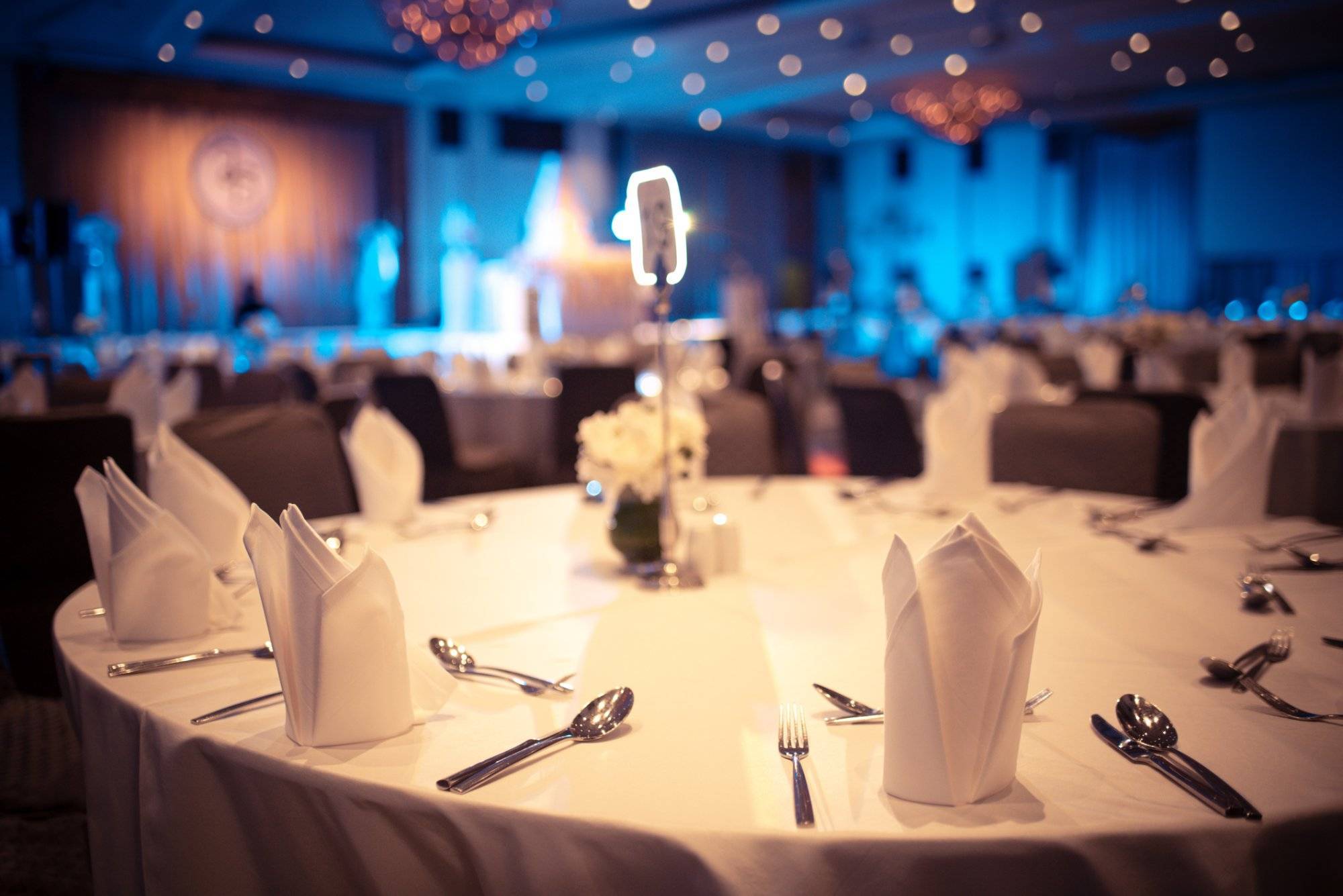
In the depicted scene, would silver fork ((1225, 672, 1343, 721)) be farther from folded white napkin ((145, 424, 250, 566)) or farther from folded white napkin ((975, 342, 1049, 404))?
folded white napkin ((975, 342, 1049, 404))

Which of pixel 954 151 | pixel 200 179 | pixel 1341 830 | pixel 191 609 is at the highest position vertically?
pixel 954 151

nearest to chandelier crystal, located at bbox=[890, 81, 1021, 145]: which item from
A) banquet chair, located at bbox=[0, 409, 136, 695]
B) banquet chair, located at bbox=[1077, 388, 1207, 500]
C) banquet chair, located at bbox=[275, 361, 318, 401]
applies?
banquet chair, located at bbox=[275, 361, 318, 401]

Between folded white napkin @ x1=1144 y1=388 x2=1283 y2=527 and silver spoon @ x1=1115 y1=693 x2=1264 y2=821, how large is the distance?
41.5 inches

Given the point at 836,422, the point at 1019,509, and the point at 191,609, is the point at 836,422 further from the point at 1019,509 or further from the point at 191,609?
the point at 191,609

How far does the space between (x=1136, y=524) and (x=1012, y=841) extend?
141cm

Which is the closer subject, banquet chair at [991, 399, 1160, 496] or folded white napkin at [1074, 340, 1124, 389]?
banquet chair at [991, 399, 1160, 496]

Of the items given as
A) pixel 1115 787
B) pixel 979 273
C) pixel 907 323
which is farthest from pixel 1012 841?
pixel 979 273

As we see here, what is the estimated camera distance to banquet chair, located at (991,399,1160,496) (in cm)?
277

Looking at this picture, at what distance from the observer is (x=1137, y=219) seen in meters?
16.8

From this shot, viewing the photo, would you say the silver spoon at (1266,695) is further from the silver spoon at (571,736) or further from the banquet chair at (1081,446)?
the banquet chair at (1081,446)

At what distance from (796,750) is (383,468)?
1.56m

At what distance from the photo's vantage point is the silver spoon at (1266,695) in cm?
113

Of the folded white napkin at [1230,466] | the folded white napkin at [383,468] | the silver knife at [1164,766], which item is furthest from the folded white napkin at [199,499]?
the folded white napkin at [1230,466]

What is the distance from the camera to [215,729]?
3.76 feet
